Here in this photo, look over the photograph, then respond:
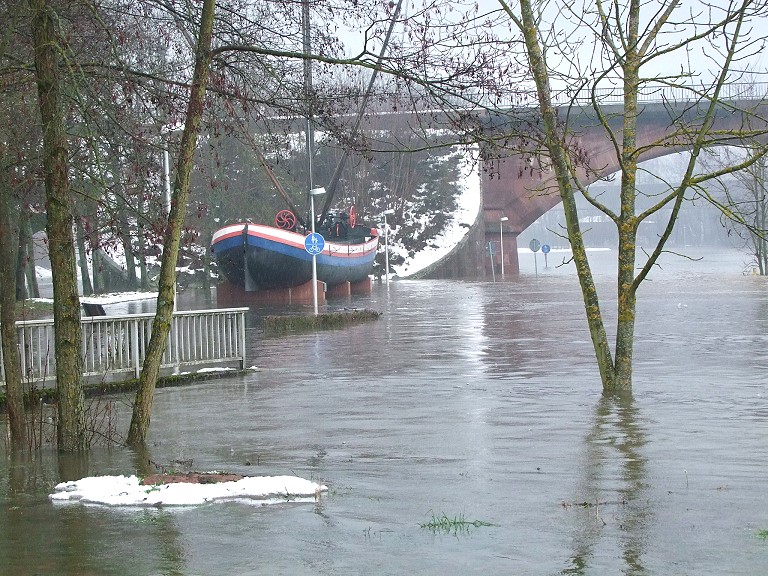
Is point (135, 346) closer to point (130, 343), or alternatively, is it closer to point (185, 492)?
point (130, 343)

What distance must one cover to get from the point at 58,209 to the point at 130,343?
6.69 m

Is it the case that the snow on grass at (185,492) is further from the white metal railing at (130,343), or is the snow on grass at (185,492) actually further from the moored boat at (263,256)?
the moored boat at (263,256)

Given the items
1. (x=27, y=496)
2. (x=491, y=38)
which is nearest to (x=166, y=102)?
(x=491, y=38)

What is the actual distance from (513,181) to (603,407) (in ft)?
244

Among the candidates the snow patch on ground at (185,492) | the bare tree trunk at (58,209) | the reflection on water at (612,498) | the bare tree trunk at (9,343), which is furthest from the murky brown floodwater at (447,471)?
the bare tree trunk at (9,343)

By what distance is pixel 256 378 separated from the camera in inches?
715

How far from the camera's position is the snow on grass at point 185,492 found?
7809 mm

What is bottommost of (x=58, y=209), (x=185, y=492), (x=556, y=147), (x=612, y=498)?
(x=612, y=498)

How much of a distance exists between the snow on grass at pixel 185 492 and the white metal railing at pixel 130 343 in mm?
4877

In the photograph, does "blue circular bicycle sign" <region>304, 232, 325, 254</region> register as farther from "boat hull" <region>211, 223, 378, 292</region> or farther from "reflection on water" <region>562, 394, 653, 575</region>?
"reflection on water" <region>562, 394, 653, 575</region>

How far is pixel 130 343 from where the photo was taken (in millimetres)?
16500

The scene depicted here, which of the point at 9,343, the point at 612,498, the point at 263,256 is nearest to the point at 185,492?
the point at 612,498

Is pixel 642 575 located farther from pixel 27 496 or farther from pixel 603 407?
pixel 603 407

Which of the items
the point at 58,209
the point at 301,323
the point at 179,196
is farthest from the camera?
the point at 301,323
